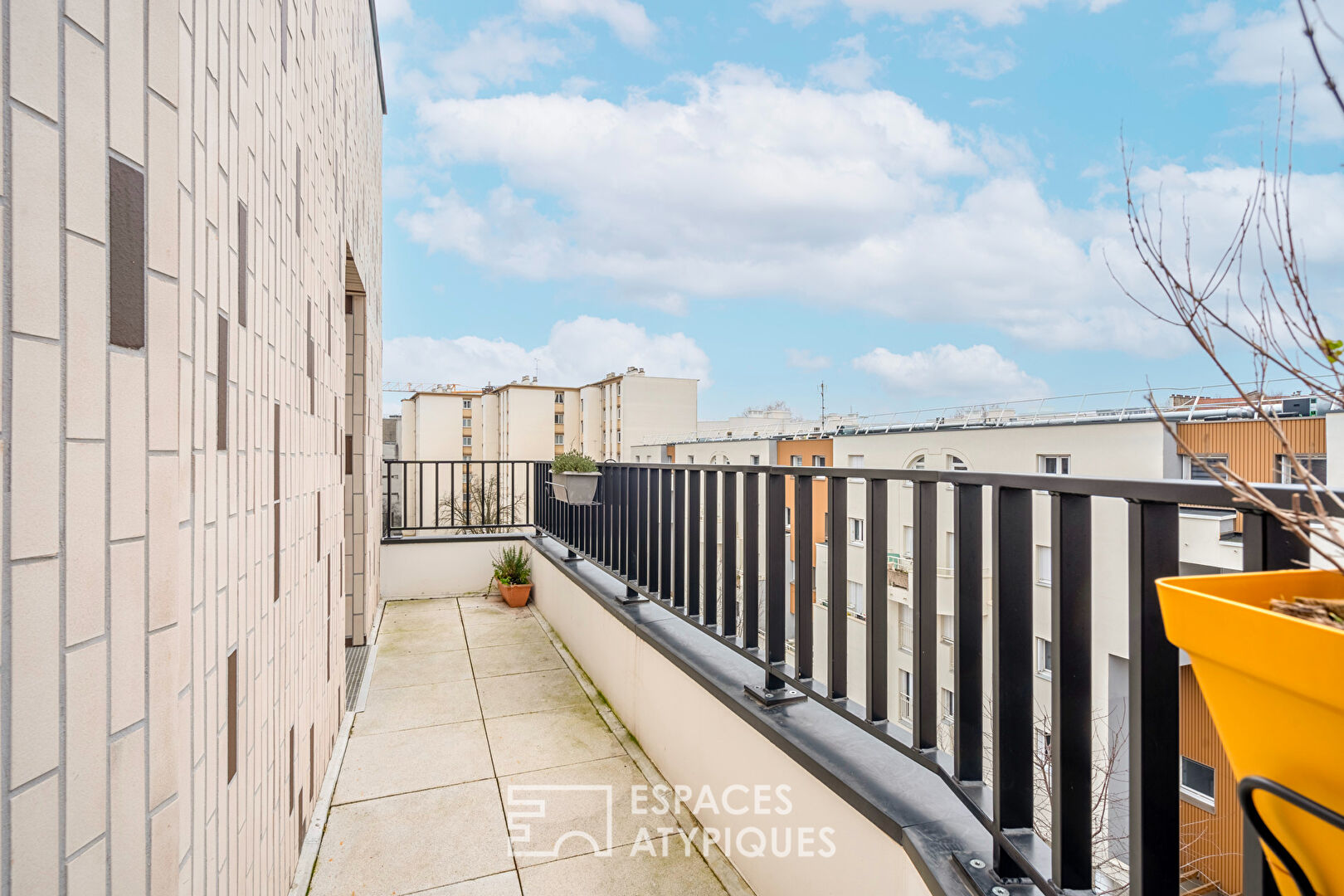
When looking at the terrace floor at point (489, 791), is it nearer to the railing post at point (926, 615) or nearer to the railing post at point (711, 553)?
the railing post at point (711, 553)

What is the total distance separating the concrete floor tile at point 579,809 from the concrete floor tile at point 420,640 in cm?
176

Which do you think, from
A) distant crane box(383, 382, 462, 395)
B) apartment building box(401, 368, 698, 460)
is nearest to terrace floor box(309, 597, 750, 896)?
apartment building box(401, 368, 698, 460)

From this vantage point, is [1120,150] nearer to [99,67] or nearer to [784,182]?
[99,67]

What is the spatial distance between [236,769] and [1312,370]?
1758 mm

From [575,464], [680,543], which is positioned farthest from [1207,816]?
[575,464]

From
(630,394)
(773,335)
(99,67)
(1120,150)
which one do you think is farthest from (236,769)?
(630,394)

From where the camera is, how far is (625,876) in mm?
1784

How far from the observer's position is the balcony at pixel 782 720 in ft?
3.04

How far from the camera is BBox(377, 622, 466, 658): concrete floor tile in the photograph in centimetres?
381

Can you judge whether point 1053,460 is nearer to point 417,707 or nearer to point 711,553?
point 711,553

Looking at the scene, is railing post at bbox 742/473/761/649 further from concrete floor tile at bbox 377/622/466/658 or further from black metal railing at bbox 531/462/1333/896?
concrete floor tile at bbox 377/622/466/658

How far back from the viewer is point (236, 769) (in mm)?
1228

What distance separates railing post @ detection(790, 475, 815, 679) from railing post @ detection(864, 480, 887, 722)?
22 centimetres

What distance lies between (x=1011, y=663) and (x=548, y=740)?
2117 mm
